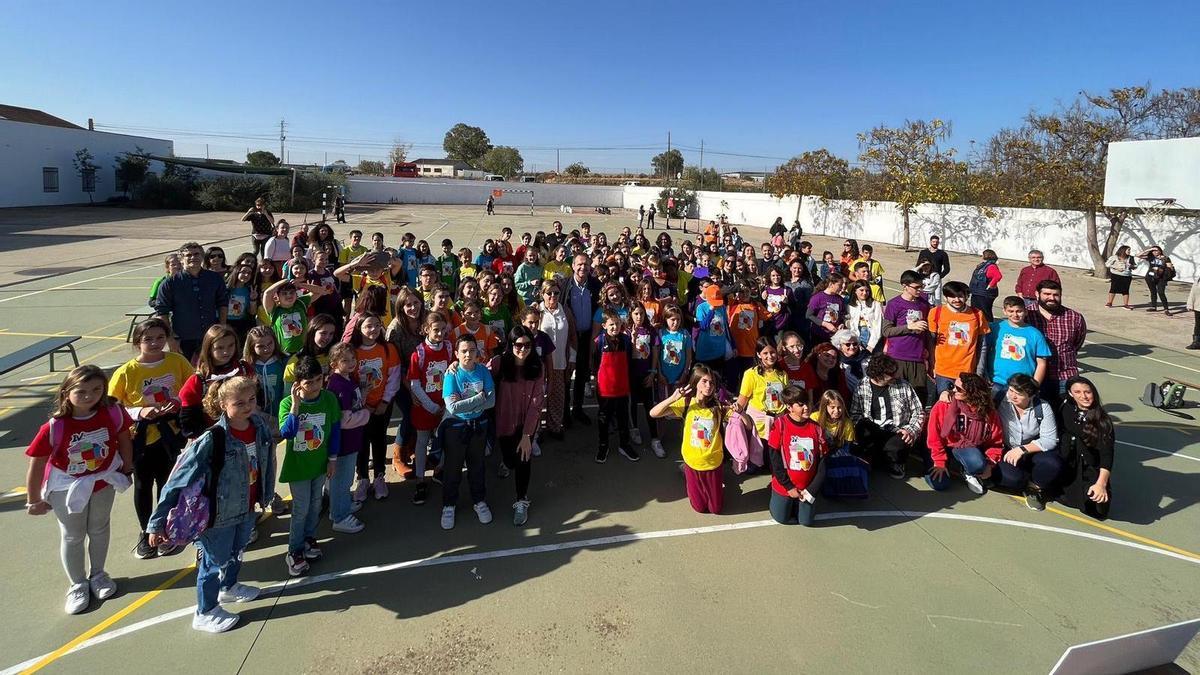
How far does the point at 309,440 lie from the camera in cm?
360

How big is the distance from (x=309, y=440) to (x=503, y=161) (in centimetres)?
8514

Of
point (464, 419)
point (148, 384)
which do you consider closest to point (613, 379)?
point (464, 419)

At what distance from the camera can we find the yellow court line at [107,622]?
116 inches

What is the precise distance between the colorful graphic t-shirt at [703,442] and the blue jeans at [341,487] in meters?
2.47

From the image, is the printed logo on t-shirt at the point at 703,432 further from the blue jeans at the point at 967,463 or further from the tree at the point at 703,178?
the tree at the point at 703,178

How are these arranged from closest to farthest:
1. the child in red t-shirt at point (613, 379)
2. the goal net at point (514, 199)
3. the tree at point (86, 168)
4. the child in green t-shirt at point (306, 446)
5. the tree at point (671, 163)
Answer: the child in green t-shirt at point (306, 446)
the child in red t-shirt at point (613, 379)
the tree at point (86, 168)
the goal net at point (514, 199)
the tree at point (671, 163)

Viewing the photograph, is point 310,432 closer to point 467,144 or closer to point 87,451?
point 87,451

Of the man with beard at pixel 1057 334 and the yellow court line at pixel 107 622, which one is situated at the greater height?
the man with beard at pixel 1057 334

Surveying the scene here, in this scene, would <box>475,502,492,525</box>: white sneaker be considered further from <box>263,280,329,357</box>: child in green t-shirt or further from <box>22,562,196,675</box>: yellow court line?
<box>263,280,329,357</box>: child in green t-shirt

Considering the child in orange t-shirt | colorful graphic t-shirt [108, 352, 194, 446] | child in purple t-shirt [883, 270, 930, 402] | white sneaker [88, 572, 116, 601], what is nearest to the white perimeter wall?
colorful graphic t-shirt [108, 352, 194, 446]

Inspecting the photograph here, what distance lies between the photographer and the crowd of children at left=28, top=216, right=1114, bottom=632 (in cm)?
324

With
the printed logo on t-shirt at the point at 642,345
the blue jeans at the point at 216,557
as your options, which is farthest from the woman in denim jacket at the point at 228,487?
the printed logo on t-shirt at the point at 642,345

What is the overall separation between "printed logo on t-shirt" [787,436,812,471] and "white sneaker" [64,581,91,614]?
452 centimetres

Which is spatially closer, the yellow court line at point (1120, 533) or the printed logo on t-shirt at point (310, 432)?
the printed logo on t-shirt at point (310, 432)
